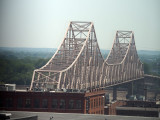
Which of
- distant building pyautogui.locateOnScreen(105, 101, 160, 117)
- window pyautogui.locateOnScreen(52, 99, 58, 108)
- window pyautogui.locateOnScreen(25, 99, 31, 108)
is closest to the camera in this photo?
window pyautogui.locateOnScreen(25, 99, 31, 108)

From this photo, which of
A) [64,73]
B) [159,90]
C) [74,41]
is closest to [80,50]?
[74,41]

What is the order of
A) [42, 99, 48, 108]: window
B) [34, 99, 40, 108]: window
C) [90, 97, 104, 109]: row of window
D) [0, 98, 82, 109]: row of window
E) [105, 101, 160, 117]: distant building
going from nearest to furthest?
[34, 99, 40, 108]: window < [0, 98, 82, 109]: row of window < [42, 99, 48, 108]: window < [105, 101, 160, 117]: distant building < [90, 97, 104, 109]: row of window

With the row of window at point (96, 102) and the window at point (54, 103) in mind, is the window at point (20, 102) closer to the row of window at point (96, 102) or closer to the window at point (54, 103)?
the window at point (54, 103)

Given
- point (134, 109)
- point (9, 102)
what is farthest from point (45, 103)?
point (134, 109)

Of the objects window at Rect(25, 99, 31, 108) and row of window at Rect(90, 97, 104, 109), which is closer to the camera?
window at Rect(25, 99, 31, 108)

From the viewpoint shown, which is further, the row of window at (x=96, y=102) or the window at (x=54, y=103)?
the row of window at (x=96, y=102)

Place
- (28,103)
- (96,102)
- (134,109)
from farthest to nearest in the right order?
(96,102), (134,109), (28,103)

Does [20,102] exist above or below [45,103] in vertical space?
above

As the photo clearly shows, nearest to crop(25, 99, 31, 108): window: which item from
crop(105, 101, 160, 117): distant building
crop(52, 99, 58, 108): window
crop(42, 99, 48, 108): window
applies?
crop(42, 99, 48, 108): window

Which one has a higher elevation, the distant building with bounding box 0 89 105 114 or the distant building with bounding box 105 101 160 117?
the distant building with bounding box 0 89 105 114

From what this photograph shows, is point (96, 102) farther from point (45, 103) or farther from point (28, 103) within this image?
point (28, 103)

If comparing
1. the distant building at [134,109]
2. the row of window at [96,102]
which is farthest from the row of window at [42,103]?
the distant building at [134,109]

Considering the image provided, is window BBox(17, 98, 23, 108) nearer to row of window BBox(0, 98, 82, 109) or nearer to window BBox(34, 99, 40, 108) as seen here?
row of window BBox(0, 98, 82, 109)

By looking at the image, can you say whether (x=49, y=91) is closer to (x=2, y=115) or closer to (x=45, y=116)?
(x=45, y=116)
